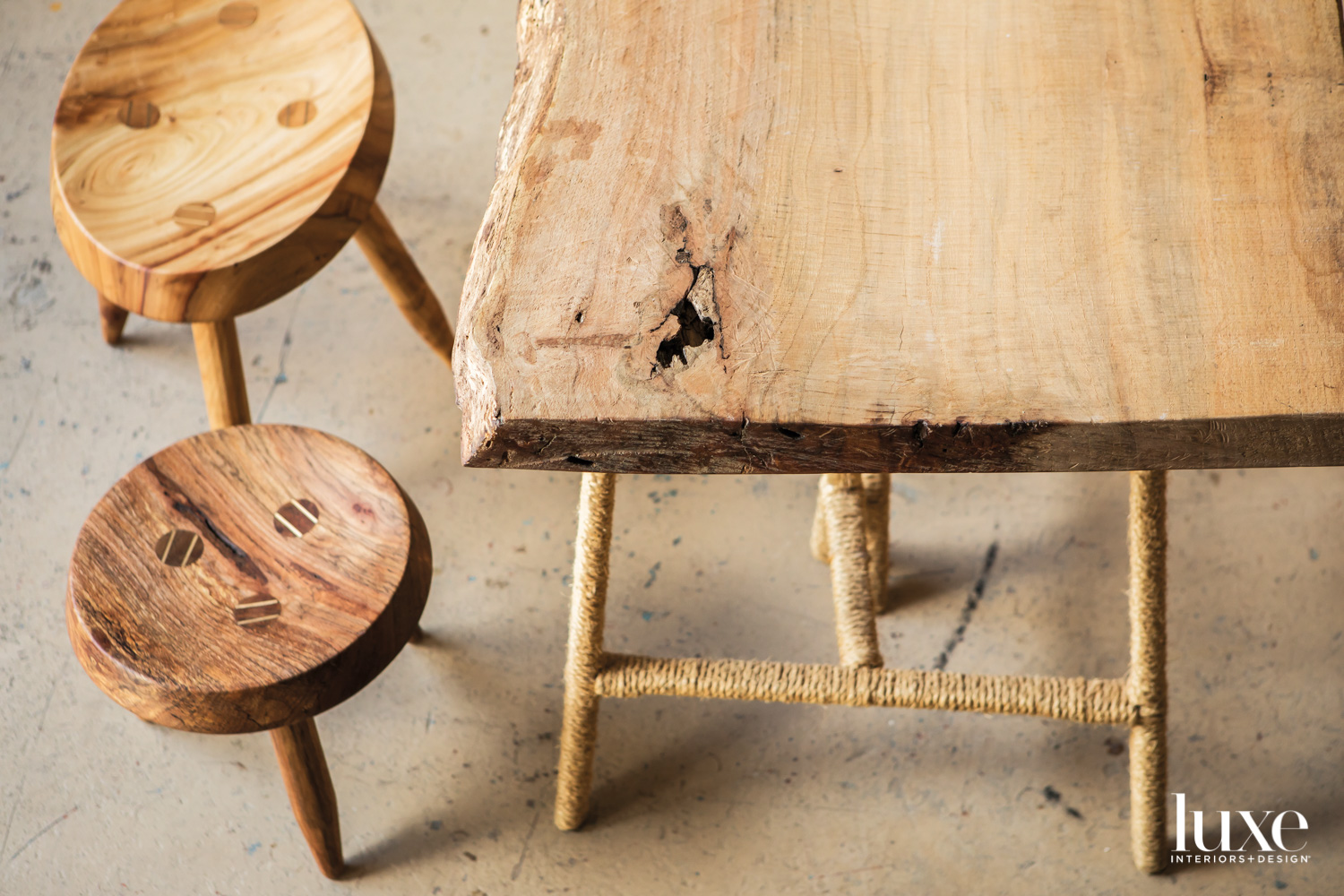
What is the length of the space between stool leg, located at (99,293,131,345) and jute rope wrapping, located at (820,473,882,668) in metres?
1.24

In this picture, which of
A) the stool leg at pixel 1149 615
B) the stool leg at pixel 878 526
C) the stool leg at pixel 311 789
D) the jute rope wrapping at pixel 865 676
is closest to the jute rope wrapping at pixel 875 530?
the stool leg at pixel 878 526

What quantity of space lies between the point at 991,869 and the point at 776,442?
84 centimetres

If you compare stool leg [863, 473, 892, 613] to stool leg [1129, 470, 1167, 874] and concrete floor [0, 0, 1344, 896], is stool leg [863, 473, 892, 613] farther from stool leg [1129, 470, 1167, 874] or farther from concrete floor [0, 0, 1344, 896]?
stool leg [1129, 470, 1167, 874]

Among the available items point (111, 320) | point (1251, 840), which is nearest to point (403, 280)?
point (111, 320)

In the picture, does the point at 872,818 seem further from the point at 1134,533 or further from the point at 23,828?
the point at 23,828

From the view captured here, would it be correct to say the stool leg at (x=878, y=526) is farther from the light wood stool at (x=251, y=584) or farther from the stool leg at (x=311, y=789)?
the stool leg at (x=311, y=789)

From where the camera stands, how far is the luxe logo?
4.25 ft

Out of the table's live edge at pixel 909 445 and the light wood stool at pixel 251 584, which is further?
the light wood stool at pixel 251 584

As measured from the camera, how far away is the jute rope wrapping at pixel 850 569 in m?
1.22

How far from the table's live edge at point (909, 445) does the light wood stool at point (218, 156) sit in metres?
0.61

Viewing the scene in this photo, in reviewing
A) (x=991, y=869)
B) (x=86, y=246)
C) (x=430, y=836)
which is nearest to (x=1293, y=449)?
(x=991, y=869)

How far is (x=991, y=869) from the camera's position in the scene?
4.25ft

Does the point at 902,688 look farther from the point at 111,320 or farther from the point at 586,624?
the point at 111,320

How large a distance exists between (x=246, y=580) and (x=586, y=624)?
1.25 feet
